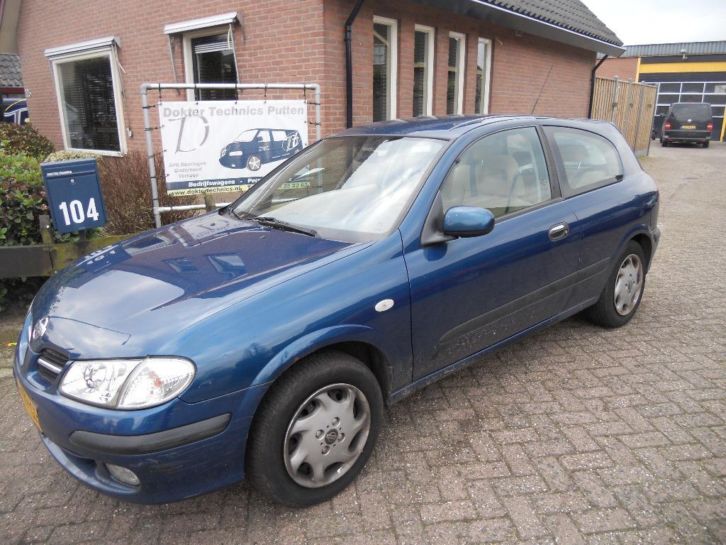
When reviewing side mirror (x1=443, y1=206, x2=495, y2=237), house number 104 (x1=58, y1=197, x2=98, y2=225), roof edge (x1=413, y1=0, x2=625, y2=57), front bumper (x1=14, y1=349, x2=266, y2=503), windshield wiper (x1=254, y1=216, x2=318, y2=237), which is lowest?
front bumper (x1=14, y1=349, x2=266, y2=503)

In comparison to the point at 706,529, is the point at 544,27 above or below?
above

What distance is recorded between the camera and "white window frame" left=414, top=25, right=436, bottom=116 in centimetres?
866

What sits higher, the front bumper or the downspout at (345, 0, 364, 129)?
the downspout at (345, 0, 364, 129)

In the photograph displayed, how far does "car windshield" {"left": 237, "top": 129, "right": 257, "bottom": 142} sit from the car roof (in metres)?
2.16

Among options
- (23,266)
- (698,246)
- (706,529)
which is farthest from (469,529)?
(698,246)

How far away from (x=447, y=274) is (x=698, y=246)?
19.8 ft

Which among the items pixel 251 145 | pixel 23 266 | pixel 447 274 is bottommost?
pixel 23 266

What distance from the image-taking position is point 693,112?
2483cm

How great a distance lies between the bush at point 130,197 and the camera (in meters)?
5.57

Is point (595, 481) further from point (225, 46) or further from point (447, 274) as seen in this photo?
point (225, 46)

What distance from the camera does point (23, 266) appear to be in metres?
4.56

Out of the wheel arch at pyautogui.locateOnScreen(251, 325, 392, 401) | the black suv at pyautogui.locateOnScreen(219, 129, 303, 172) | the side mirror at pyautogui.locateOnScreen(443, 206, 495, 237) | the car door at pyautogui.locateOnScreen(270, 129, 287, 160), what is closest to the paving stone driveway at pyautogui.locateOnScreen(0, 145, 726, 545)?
the wheel arch at pyautogui.locateOnScreen(251, 325, 392, 401)

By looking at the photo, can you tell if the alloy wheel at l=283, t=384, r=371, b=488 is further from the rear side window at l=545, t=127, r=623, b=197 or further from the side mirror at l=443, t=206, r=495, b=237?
the rear side window at l=545, t=127, r=623, b=197

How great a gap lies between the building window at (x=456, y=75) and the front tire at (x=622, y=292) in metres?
5.88
